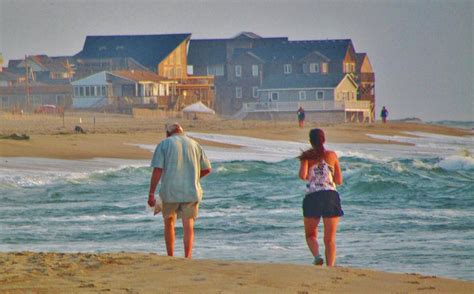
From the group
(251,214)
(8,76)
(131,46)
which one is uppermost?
(131,46)

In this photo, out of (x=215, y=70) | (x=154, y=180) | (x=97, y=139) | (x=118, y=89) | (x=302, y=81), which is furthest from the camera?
(x=215, y=70)

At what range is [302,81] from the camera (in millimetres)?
99938

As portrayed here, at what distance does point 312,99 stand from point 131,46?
1686 centimetres

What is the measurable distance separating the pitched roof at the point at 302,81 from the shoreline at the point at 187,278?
88.7 meters

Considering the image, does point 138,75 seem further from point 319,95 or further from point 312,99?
point 319,95

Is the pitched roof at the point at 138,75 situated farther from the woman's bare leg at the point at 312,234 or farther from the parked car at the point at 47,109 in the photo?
the woman's bare leg at the point at 312,234

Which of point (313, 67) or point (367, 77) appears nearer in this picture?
point (313, 67)

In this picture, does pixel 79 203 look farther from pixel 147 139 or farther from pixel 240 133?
pixel 240 133

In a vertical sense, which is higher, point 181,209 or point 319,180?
point 319,180

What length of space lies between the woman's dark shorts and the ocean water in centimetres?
173

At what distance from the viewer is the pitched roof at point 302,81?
9925 centimetres

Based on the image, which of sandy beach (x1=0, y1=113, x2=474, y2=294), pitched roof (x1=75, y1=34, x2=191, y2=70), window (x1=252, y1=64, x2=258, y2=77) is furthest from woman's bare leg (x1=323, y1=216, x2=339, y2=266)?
window (x1=252, y1=64, x2=258, y2=77)

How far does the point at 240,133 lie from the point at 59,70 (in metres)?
59.3

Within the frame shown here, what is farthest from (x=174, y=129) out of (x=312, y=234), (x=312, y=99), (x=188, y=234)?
(x=312, y=99)
